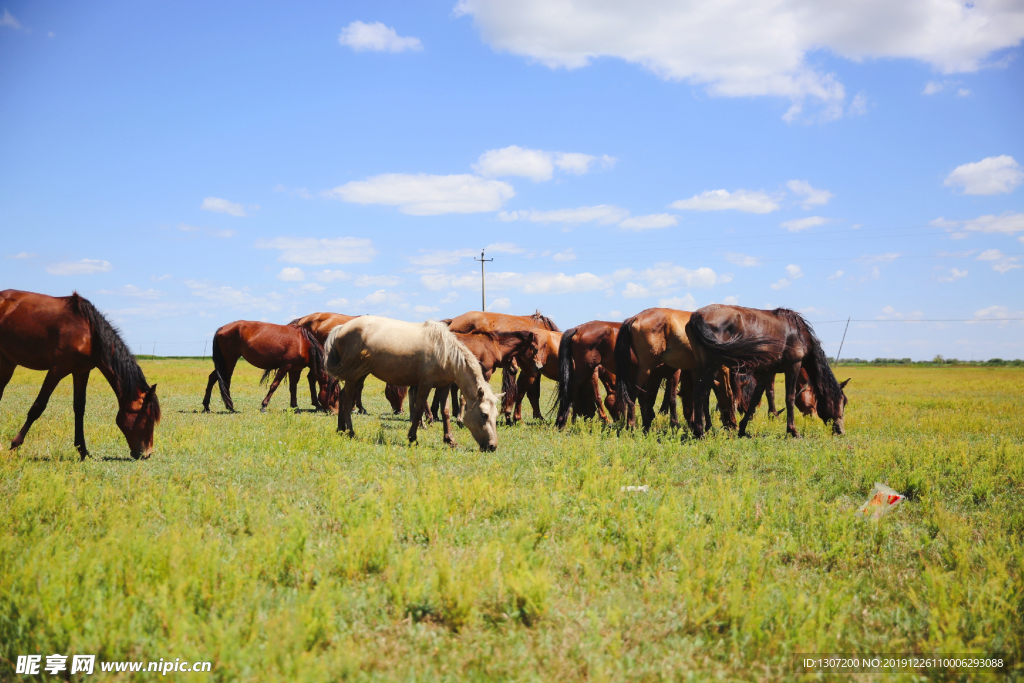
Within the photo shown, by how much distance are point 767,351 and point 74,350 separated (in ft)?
32.1

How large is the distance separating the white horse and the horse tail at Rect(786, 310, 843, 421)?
5573mm

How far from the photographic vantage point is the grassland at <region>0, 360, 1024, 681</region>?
331cm

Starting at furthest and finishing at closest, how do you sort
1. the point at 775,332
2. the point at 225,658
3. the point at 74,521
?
the point at 775,332 < the point at 74,521 < the point at 225,658

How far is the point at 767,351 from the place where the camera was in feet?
33.0

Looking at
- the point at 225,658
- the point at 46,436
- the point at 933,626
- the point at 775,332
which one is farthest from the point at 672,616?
→ the point at 46,436

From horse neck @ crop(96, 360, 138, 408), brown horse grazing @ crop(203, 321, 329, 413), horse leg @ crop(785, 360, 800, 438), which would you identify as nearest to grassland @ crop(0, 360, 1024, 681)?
horse neck @ crop(96, 360, 138, 408)

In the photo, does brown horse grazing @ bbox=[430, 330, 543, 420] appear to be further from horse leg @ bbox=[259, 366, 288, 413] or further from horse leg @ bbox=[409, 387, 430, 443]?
horse leg @ bbox=[259, 366, 288, 413]

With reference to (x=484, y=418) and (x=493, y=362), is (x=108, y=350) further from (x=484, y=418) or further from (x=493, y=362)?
(x=493, y=362)

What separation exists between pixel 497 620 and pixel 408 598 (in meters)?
0.55

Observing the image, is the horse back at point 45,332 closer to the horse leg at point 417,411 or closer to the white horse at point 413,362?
the white horse at point 413,362

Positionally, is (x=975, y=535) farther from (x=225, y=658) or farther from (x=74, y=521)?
(x=74, y=521)

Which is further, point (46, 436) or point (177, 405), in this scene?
point (177, 405)

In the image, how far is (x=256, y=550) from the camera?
420 centimetres

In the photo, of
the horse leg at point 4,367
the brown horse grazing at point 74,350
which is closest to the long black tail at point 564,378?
the brown horse grazing at point 74,350
